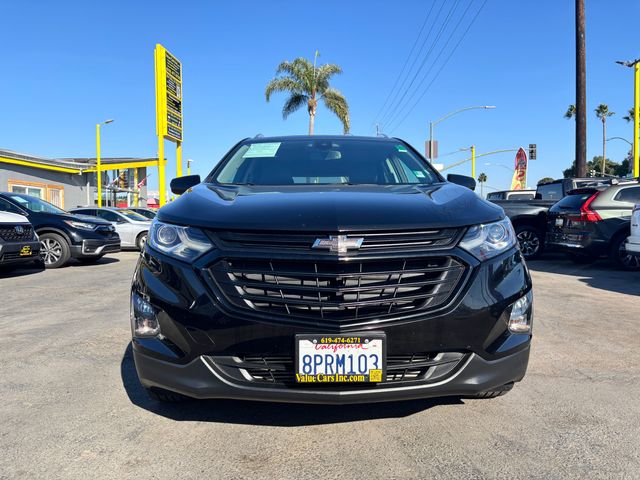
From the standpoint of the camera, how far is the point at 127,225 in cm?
1487

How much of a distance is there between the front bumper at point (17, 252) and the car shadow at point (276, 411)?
635cm

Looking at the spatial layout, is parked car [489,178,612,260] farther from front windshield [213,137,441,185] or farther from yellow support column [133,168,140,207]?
yellow support column [133,168,140,207]

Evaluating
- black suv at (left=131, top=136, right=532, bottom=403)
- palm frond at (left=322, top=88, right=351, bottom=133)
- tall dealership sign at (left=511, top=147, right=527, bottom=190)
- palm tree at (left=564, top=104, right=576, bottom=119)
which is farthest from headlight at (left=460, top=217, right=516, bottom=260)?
palm tree at (left=564, top=104, right=576, bottom=119)

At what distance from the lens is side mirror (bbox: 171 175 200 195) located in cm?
359

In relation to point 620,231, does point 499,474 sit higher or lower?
lower

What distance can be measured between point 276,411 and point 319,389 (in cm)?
73

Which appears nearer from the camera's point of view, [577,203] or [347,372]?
[347,372]

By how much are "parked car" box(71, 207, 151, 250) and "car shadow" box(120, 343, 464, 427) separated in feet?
40.4

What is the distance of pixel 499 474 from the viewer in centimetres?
220

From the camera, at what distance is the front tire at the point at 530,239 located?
38.0ft

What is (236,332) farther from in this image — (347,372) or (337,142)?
(337,142)

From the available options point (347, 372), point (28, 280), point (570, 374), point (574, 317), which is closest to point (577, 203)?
point (574, 317)

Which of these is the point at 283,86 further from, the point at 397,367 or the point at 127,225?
the point at 397,367

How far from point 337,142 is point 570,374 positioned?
2317 mm
